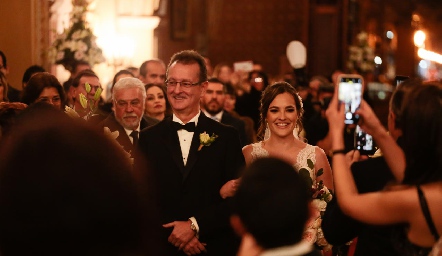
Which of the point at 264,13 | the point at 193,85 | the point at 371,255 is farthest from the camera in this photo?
the point at 264,13

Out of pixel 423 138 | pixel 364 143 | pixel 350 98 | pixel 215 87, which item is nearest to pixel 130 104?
pixel 364 143

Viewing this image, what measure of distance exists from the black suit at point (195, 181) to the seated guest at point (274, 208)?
2.72m

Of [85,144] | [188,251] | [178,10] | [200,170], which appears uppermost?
[178,10]

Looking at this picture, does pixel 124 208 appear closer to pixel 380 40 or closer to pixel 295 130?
pixel 295 130

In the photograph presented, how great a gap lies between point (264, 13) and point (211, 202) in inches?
873

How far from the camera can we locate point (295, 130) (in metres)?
7.44

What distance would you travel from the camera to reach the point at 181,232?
517 centimetres

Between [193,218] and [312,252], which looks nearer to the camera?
[312,252]

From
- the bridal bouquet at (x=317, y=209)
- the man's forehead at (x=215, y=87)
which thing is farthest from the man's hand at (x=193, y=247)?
the man's forehead at (x=215, y=87)

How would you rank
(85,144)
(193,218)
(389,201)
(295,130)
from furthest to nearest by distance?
(295,130) < (193,218) < (389,201) < (85,144)

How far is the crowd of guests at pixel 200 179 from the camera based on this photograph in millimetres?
1535

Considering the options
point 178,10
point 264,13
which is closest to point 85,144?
point 178,10

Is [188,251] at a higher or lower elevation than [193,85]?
lower

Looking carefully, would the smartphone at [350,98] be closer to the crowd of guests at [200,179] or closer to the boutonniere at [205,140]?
the crowd of guests at [200,179]
